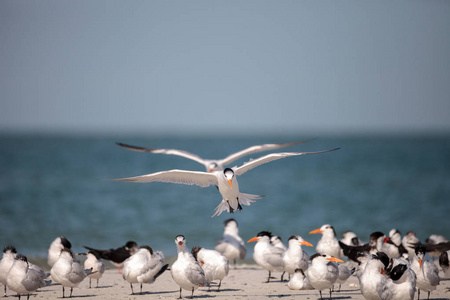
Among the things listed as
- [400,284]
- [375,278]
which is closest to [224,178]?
[375,278]

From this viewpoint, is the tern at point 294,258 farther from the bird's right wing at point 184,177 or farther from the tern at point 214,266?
the bird's right wing at point 184,177

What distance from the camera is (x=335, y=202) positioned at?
30047mm

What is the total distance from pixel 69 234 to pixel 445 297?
482 inches

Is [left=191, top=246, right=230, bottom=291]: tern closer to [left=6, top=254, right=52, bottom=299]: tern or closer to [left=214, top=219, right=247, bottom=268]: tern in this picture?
[left=214, top=219, right=247, bottom=268]: tern

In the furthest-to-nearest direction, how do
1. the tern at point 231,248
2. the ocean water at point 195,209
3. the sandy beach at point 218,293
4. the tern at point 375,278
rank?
the ocean water at point 195,209
the tern at point 231,248
the sandy beach at point 218,293
the tern at point 375,278

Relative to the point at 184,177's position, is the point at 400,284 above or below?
below

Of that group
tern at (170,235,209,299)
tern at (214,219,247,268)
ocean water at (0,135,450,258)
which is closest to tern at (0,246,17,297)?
tern at (170,235,209,299)

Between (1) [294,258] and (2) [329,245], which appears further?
(2) [329,245]

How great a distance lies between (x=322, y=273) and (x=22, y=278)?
399cm

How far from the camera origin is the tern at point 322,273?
31.3 ft

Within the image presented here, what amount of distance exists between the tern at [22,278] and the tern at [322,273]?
12.1 ft


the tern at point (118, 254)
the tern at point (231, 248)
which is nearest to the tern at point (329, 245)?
the tern at point (231, 248)

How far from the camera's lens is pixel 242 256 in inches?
516

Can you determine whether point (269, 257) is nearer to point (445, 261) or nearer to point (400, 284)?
point (445, 261)
